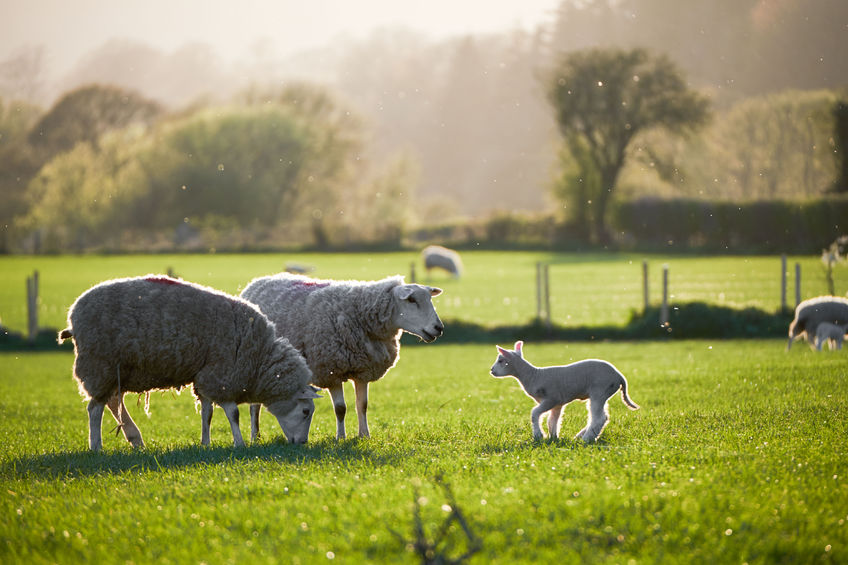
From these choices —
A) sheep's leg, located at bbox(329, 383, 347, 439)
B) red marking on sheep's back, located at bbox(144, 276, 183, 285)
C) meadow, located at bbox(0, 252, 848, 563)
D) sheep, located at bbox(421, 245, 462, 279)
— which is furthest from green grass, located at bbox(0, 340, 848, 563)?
sheep, located at bbox(421, 245, 462, 279)

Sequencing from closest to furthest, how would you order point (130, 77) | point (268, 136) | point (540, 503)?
point (540, 503) → point (268, 136) → point (130, 77)

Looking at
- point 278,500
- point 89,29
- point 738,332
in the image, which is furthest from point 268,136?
point 89,29

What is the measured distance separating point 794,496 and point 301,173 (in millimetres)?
Result: 69535

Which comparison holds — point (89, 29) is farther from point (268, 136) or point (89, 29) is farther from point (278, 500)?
point (278, 500)

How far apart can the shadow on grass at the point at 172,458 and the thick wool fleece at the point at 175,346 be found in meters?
0.70

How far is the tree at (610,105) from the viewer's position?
6050 centimetres

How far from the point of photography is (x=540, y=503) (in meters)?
6.67

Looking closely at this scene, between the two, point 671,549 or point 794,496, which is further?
point 794,496

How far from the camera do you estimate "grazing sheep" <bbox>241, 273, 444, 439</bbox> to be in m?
10.5

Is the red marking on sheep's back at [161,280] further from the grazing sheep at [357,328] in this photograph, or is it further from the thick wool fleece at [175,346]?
the grazing sheep at [357,328]

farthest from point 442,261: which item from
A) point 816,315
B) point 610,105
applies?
point 816,315

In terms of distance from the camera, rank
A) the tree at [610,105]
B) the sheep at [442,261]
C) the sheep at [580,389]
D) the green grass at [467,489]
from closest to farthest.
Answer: the green grass at [467,489], the sheep at [580,389], the sheep at [442,261], the tree at [610,105]

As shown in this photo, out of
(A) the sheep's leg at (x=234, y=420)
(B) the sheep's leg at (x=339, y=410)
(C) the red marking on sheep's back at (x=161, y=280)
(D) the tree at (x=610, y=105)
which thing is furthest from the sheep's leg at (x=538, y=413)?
(D) the tree at (x=610, y=105)

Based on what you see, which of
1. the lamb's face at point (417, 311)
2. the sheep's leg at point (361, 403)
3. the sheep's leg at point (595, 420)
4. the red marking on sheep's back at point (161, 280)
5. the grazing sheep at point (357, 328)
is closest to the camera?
the sheep's leg at point (595, 420)
